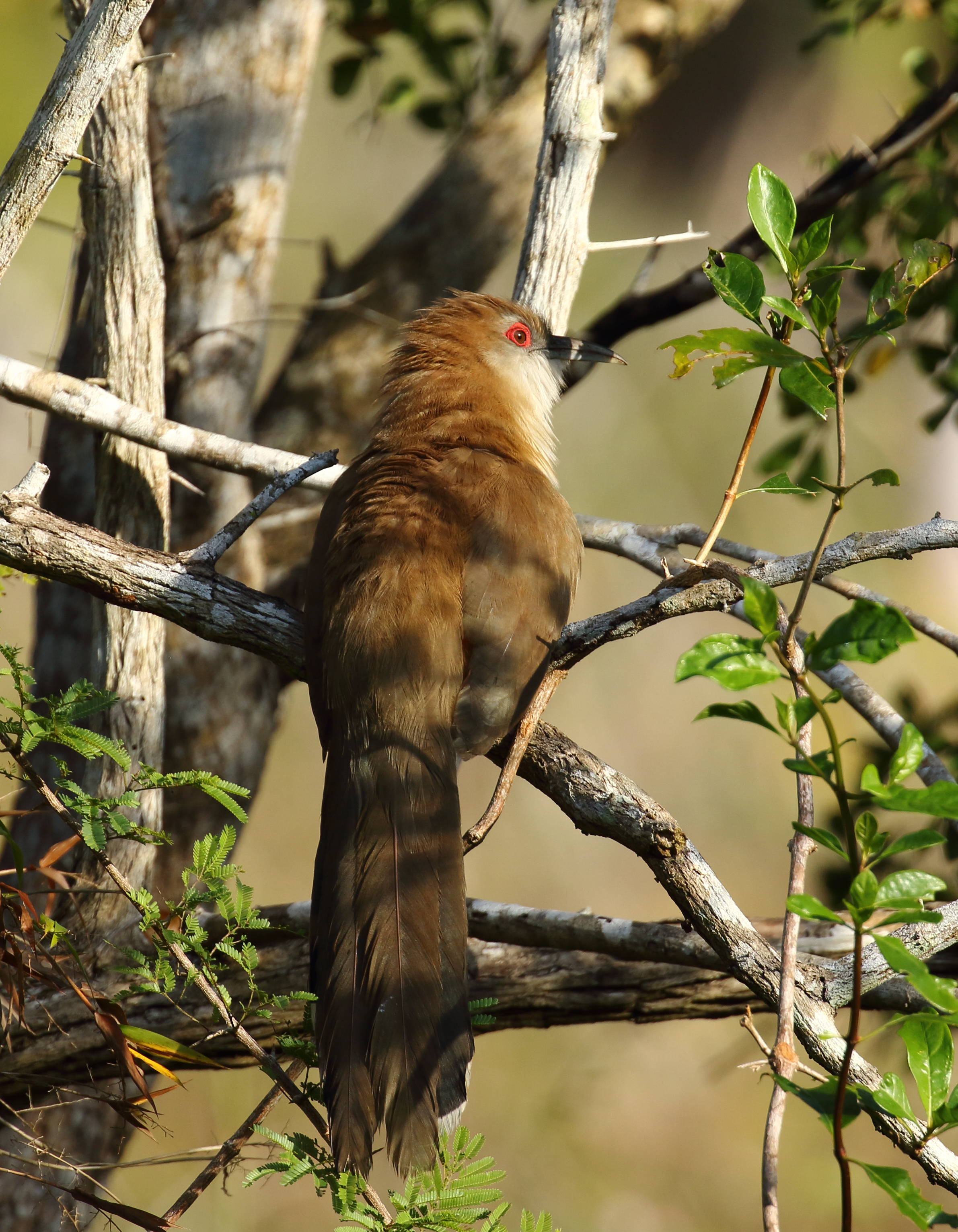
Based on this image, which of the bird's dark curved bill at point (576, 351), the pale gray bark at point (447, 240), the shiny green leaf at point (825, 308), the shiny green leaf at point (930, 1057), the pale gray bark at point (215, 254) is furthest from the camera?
the pale gray bark at point (447, 240)

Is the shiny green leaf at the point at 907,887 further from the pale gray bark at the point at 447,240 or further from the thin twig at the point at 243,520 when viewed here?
the pale gray bark at the point at 447,240

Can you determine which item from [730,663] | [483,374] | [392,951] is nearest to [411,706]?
[392,951]

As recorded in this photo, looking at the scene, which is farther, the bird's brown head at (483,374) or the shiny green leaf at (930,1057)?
the bird's brown head at (483,374)

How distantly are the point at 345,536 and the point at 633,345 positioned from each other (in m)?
8.14

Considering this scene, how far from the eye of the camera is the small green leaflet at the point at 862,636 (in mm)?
1159

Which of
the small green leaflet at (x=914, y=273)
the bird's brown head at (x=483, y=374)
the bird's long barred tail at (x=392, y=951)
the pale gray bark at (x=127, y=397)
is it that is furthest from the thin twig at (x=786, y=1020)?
the pale gray bark at (x=127, y=397)

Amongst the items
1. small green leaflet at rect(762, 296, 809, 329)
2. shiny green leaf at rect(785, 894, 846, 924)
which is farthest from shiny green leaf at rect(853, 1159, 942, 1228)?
small green leaflet at rect(762, 296, 809, 329)

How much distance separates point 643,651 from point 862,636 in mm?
8122

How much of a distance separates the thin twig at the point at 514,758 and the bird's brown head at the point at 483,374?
954 millimetres

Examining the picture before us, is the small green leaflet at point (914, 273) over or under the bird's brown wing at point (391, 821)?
over

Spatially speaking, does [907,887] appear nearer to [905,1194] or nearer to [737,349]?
[905,1194]

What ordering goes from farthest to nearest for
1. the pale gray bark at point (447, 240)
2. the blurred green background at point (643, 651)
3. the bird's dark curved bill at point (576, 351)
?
the blurred green background at point (643, 651) → the pale gray bark at point (447, 240) → the bird's dark curved bill at point (576, 351)

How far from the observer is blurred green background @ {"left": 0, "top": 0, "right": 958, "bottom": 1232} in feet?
22.3

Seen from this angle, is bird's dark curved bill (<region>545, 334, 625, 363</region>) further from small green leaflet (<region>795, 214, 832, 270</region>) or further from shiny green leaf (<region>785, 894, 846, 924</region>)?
shiny green leaf (<region>785, 894, 846, 924</region>)
